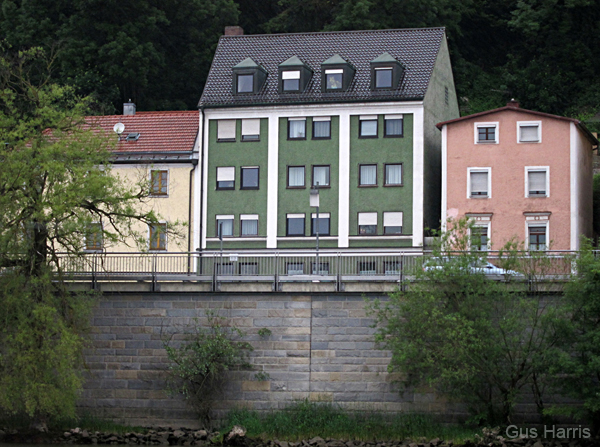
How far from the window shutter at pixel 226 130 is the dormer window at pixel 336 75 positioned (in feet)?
15.5

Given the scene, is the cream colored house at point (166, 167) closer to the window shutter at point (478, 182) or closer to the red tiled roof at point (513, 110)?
the red tiled roof at point (513, 110)

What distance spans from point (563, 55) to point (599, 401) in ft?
131

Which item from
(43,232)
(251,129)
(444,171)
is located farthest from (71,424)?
(444,171)

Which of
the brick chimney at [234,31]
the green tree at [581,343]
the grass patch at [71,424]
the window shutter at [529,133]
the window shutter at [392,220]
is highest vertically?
the brick chimney at [234,31]

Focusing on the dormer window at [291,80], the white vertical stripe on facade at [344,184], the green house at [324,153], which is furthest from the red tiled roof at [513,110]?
the dormer window at [291,80]

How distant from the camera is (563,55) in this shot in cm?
6844

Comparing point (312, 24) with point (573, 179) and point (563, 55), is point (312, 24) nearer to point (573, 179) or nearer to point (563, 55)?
point (563, 55)

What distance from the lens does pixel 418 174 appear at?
50.4 meters

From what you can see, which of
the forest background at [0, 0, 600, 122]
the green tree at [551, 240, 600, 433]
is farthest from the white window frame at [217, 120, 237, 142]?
the green tree at [551, 240, 600, 433]

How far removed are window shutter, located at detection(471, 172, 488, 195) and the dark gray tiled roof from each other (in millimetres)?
4556

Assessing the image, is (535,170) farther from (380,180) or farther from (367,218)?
(367,218)

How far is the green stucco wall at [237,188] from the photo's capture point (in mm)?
51531

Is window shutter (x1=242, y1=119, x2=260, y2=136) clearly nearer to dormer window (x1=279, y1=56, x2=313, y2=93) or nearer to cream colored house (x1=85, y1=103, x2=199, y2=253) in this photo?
dormer window (x1=279, y1=56, x2=313, y2=93)

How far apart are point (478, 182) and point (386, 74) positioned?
272 inches
